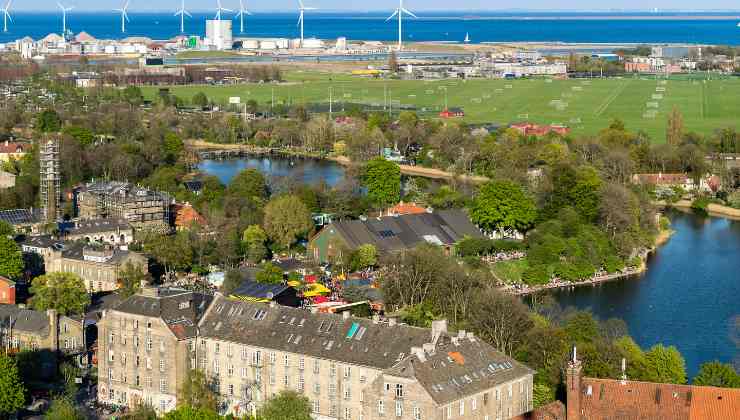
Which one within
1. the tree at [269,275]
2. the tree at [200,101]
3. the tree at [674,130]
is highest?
the tree at [200,101]

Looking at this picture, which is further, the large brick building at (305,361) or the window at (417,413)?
the large brick building at (305,361)

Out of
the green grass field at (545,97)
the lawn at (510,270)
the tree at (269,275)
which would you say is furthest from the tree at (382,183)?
the green grass field at (545,97)

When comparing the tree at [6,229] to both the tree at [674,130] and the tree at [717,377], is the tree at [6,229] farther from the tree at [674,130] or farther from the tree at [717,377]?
the tree at [674,130]

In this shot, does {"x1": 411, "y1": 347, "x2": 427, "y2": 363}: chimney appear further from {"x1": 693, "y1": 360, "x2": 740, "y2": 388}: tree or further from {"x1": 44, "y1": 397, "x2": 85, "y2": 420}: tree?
{"x1": 44, "y1": 397, "x2": 85, "y2": 420}: tree

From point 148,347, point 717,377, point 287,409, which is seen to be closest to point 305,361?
point 287,409

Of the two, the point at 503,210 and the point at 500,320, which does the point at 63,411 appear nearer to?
the point at 500,320

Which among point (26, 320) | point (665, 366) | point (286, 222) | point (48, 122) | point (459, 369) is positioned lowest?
point (665, 366)
